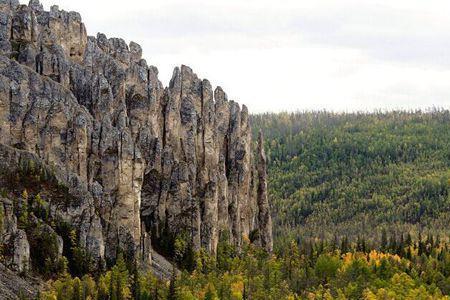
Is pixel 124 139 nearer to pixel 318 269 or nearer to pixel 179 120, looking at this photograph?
pixel 179 120

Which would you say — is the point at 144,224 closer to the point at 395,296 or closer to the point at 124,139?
the point at 124,139

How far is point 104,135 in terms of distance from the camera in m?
166

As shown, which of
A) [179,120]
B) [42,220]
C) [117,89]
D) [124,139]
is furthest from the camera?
[179,120]

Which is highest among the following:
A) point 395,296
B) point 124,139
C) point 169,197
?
point 124,139

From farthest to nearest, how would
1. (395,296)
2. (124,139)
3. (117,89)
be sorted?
(117,89) → (124,139) → (395,296)

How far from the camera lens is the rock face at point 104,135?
153 meters

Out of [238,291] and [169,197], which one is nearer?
[238,291]

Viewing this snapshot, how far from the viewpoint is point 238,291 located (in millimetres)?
145125

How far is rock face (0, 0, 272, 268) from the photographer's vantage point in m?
153

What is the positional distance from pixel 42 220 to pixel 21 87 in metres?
28.9

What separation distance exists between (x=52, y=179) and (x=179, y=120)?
2303 inches

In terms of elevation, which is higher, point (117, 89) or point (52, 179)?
point (117, 89)

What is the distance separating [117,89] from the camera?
181875 mm

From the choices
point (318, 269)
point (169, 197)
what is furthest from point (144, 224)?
point (318, 269)
